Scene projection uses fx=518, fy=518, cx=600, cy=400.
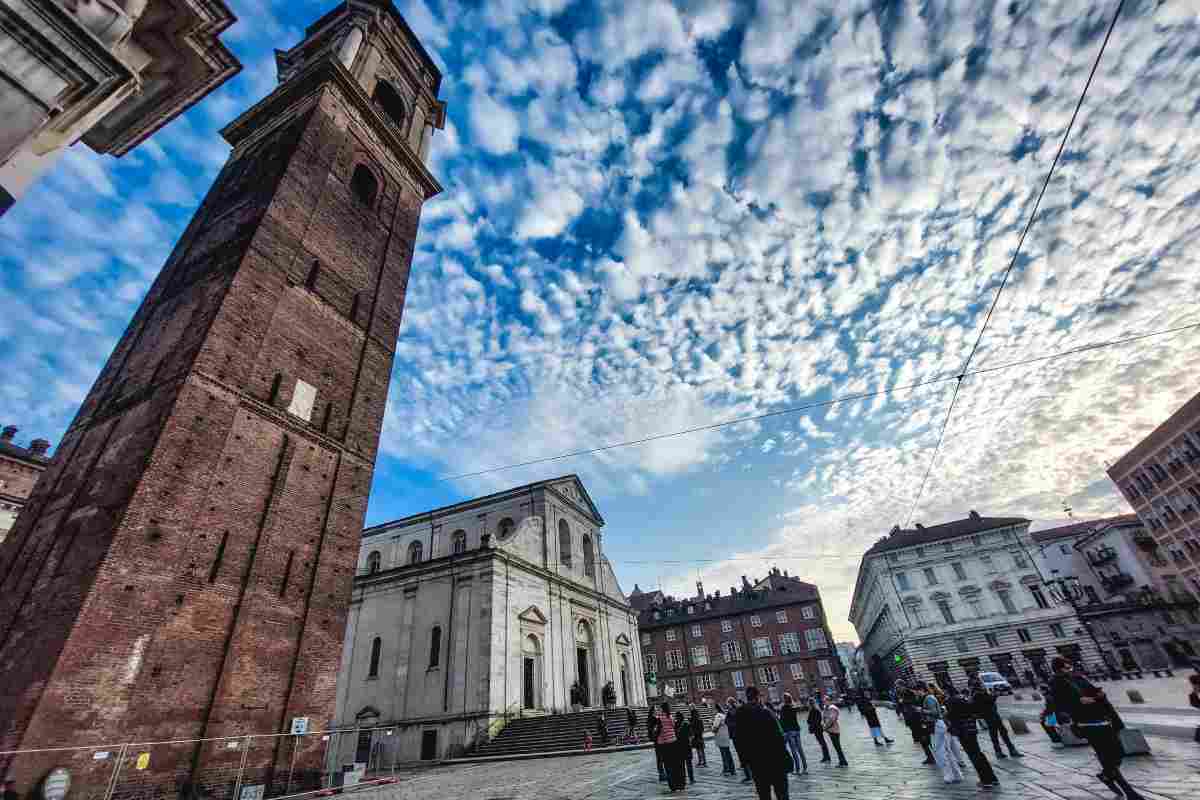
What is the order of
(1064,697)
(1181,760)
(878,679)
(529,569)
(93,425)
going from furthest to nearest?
(878,679) < (529,569) < (93,425) < (1181,760) < (1064,697)

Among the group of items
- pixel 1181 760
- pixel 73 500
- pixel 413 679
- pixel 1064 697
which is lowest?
pixel 1181 760

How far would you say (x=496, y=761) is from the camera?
1903 centimetres

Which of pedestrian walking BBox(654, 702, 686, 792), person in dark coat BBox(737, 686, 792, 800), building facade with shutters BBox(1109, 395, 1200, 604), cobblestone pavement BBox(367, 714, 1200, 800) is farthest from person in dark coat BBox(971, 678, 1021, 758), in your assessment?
building facade with shutters BBox(1109, 395, 1200, 604)

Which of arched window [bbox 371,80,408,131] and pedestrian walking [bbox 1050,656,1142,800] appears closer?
pedestrian walking [bbox 1050,656,1142,800]

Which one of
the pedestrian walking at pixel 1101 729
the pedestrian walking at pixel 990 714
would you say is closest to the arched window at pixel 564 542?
the pedestrian walking at pixel 990 714

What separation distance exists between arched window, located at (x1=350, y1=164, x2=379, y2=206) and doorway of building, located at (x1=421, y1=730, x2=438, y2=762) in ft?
74.4

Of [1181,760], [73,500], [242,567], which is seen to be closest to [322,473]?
[242,567]

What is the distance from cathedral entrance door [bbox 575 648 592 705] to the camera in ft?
93.5

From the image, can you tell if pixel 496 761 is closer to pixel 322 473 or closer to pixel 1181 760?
pixel 322 473

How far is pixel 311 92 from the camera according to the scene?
816 inches

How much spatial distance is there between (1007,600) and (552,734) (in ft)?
136

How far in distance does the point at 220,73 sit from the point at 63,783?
11.2 metres

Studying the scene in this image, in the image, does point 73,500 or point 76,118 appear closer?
point 76,118

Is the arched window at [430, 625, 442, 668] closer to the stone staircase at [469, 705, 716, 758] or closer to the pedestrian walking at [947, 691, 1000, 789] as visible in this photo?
the stone staircase at [469, 705, 716, 758]
